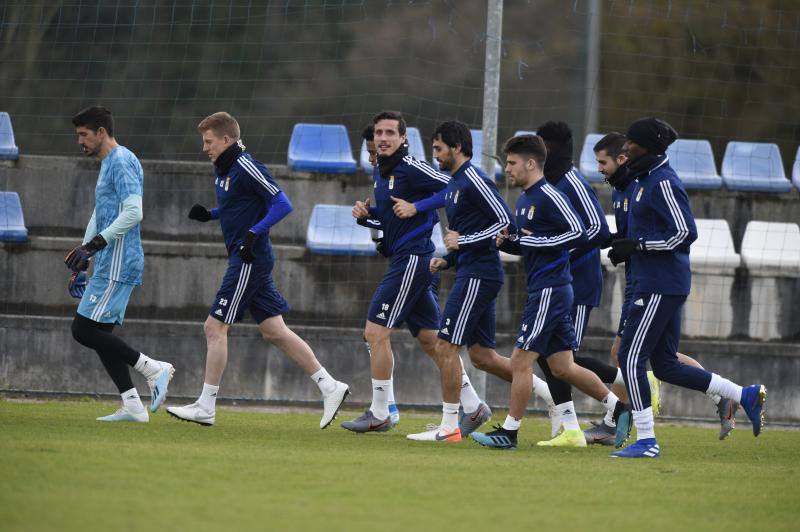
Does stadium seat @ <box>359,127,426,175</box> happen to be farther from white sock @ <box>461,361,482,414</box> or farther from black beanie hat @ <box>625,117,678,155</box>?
black beanie hat @ <box>625,117,678,155</box>

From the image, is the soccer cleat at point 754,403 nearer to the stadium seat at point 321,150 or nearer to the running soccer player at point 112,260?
the running soccer player at point 112,260

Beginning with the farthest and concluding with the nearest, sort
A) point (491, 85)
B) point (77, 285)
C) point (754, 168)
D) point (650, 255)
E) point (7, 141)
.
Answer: point (754, 168), point (7, 141), point (491, 85), point (77, 285), point (650, 255)

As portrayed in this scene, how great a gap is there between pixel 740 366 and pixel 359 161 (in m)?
5.14

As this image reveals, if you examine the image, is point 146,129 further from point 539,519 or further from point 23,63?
point 539,519

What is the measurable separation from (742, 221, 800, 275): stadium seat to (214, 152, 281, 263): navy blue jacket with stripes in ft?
21.2

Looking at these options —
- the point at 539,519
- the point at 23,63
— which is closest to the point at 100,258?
the point at 539,519

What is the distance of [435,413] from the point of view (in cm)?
1258

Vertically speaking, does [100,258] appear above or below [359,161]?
below

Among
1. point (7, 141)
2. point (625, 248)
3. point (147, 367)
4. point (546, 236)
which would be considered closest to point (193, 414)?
point (147, 367)

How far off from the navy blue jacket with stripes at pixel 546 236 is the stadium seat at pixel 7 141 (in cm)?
750

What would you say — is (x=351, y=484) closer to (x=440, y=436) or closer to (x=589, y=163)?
(x=440, y=436)

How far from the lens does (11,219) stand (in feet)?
43.8

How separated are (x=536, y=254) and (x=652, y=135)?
3.55 feet


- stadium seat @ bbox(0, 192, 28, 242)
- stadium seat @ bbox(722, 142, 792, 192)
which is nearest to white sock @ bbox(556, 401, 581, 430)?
stadium seat @ bbox(0, 192, 28, 242)
